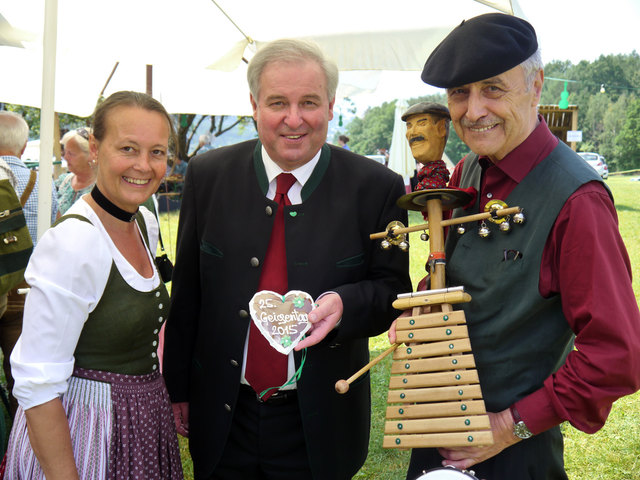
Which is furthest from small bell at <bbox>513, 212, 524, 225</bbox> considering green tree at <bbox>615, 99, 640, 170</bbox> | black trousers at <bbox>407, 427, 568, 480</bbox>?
Answer: green tree at <bbox>615, 99, 640, 170</bbox>

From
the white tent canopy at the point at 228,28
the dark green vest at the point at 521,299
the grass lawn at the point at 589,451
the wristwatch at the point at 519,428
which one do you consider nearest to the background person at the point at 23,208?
the white tent canopy at the point at 228,28

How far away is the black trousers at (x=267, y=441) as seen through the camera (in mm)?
1921

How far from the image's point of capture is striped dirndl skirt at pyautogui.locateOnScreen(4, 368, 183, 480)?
1650 millimetres

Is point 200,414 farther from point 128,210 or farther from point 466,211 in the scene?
point 466,211

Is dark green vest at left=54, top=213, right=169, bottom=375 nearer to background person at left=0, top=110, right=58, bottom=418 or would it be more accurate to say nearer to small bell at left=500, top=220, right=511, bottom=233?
small bell at left=500, top=220, right=511, bottom=233

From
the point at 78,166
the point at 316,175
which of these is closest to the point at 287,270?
the point at 316,175

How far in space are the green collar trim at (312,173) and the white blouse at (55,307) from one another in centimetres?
62

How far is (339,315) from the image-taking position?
5.63ft

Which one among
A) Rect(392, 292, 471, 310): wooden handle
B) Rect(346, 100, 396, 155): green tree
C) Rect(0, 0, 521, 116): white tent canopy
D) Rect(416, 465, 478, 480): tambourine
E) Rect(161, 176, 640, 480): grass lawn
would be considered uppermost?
Rect(346, 100, 396, 155): green tree

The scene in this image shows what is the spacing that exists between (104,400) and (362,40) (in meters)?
3.63

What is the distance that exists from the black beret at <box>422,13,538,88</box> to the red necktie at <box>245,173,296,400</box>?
68cm

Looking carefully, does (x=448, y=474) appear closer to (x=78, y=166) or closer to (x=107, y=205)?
(x=107, y=205)

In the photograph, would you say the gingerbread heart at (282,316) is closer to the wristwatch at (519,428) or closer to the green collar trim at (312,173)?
the green collar trim at (312,173)

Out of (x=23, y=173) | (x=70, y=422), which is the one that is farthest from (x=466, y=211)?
(x=23, y=173)
